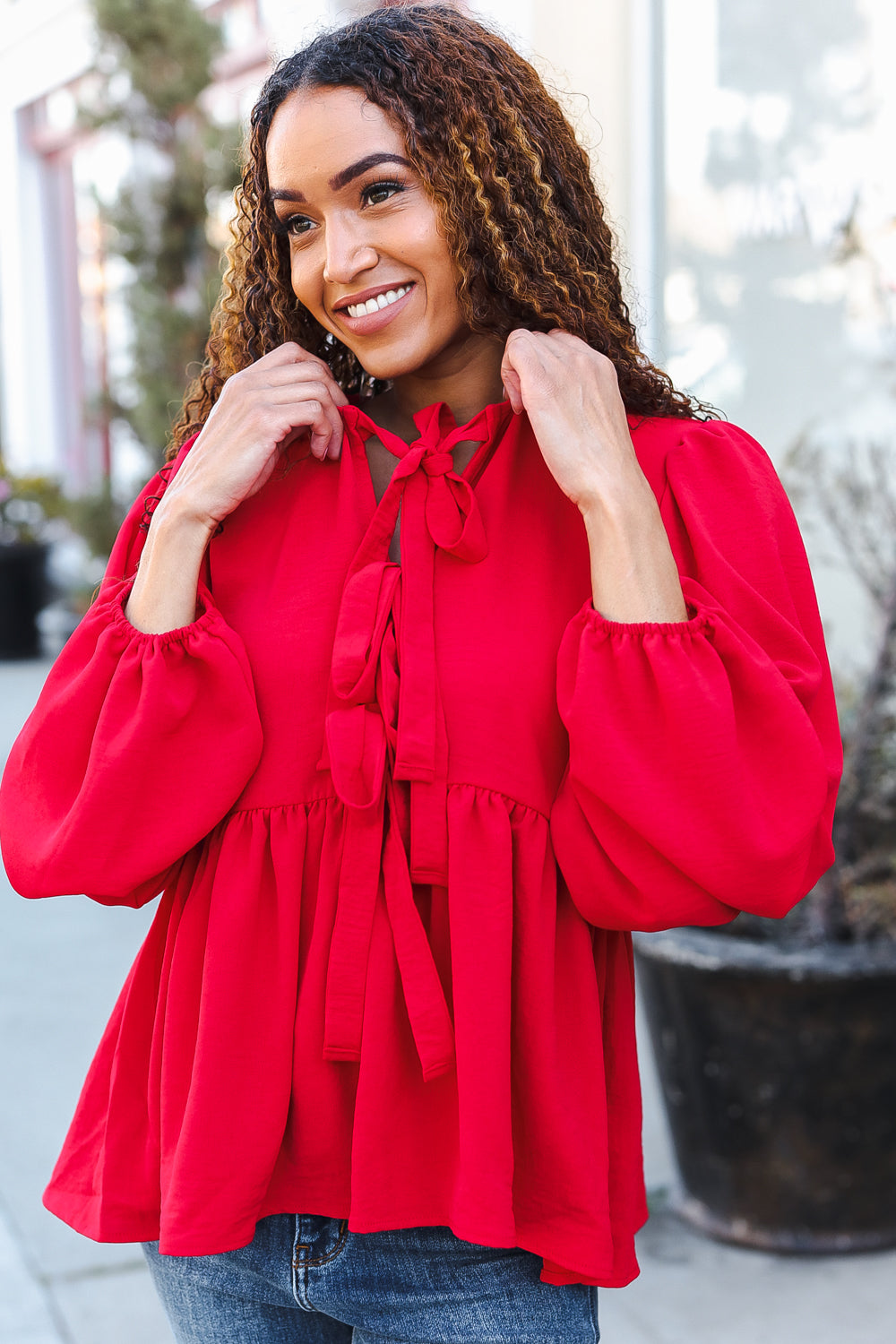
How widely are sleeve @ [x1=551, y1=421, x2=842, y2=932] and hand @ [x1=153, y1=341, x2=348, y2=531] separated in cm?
38

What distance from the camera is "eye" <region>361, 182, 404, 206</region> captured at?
147cm

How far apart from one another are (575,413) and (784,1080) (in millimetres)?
1749

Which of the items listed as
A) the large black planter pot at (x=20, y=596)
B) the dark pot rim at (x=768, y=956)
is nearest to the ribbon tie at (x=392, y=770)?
the dark pot rim at (x=768, y=956)

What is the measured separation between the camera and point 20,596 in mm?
9570

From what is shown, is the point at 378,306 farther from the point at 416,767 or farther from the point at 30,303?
the point at 30,303

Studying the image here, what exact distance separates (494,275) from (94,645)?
58cm

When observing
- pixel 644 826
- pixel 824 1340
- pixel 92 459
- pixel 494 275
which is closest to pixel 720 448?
pixel 494 275

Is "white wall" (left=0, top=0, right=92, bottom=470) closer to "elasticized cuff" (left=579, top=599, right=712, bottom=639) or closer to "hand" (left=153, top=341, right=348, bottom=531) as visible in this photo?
"hand" (left=153, top=341, right=348, bottom=531)

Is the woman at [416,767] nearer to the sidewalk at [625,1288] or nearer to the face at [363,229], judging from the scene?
the face at [363,229]

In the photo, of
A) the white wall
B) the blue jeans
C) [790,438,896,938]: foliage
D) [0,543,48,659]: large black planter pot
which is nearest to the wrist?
the blue jeans

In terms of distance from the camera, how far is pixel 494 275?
1.52 meters

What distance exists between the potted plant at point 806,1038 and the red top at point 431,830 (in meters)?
1.29

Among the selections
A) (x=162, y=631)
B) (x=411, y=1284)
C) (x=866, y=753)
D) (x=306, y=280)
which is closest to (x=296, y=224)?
(x=306, y=280)

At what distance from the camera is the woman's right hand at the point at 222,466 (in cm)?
145
